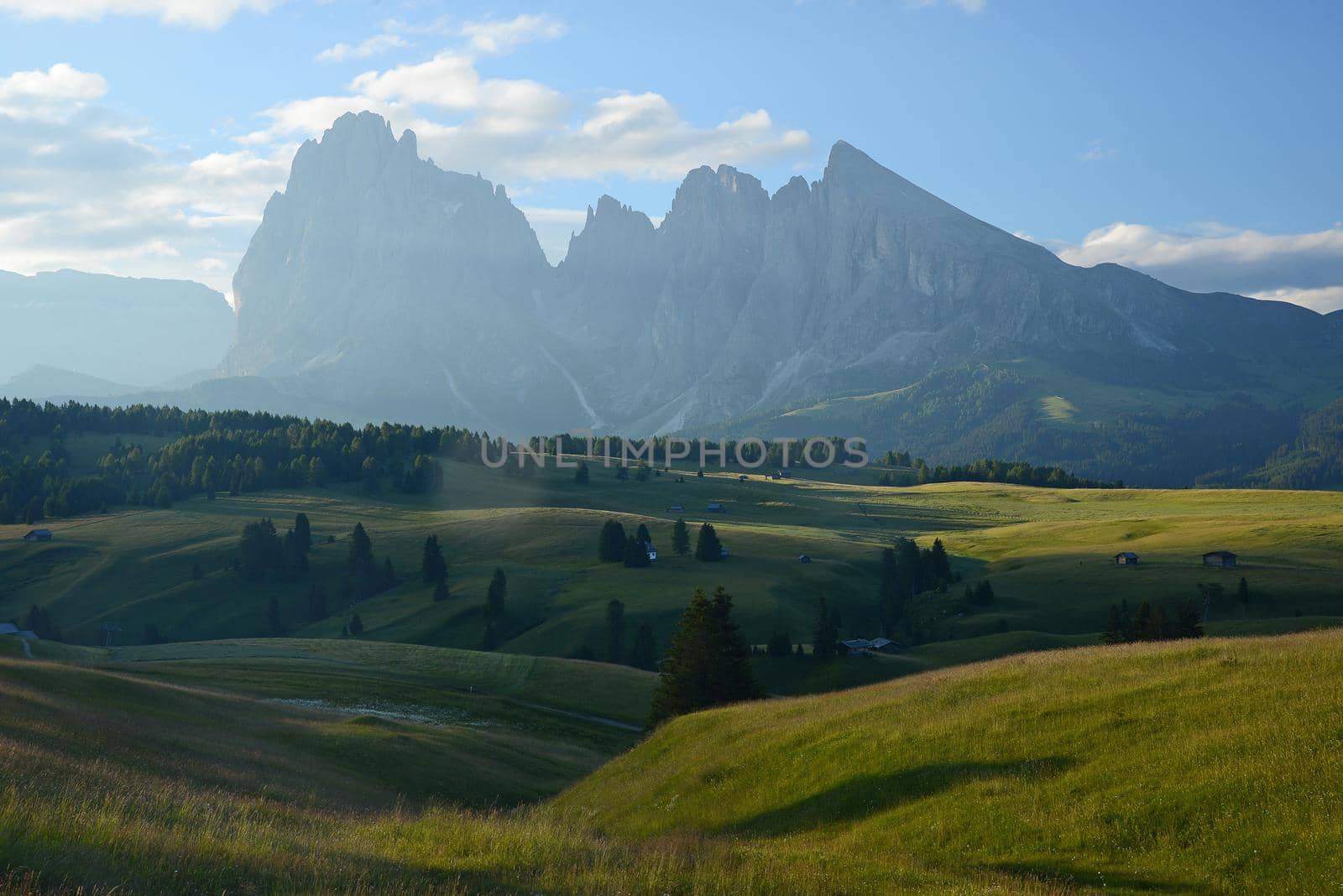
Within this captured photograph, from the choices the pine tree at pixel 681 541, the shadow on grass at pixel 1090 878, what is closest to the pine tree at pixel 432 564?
the pine tree at pixel 681 541

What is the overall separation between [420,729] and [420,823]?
33.7 metres

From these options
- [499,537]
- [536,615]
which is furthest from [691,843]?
[499,537]

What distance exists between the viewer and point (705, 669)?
2292 inches

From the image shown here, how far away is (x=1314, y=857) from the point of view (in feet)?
58.2

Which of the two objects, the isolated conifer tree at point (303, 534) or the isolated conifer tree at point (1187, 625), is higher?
the isolated conifer tree at point (1187, 625)

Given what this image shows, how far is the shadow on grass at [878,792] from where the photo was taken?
2522 cm

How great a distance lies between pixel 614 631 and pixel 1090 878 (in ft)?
364

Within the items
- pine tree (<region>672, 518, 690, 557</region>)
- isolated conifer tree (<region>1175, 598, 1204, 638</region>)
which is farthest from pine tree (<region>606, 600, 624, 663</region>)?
isolated conifer tree (<region>1175, 598, 1204, 638</region>)

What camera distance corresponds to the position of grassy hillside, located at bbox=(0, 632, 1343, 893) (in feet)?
54.7

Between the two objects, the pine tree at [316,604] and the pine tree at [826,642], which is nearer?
the pine tree at [826,642]

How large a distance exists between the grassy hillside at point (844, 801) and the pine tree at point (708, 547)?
129 m

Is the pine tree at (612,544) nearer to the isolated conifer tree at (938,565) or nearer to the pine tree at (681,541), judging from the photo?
the pine tree at (681,541)

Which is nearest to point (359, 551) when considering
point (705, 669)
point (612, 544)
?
point (612, 544)

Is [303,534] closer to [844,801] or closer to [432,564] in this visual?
[432,564]
